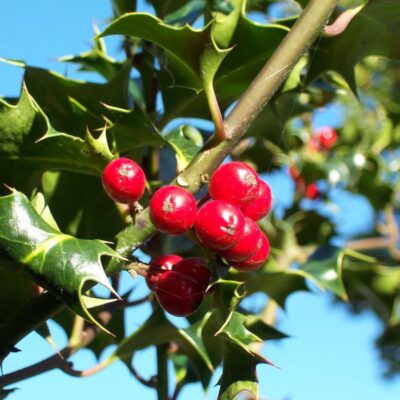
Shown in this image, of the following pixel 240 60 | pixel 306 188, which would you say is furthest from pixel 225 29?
pixel 306 188

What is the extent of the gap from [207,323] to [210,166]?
0.48m

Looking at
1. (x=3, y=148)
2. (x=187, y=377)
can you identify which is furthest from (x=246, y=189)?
(x=187, y=377)

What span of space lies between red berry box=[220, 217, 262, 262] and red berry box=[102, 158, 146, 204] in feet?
0.40

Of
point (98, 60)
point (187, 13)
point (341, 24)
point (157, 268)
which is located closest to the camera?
point (157, 268)

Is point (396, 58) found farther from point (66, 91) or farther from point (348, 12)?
point (66, 91)

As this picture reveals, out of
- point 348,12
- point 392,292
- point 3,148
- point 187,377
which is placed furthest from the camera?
point 392,292

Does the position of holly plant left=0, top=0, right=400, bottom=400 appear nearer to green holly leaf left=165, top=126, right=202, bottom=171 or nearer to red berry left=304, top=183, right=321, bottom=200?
green holly leaf left=165, top=126, right=202, bottom=171

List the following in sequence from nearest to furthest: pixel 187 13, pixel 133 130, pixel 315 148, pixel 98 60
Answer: pixel 133 130 < pixel 98 60 < pixel 187 13 < pixel 315 148

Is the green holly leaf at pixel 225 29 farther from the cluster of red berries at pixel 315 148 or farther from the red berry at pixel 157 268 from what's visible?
the cluster of red berries at pixel 315 148

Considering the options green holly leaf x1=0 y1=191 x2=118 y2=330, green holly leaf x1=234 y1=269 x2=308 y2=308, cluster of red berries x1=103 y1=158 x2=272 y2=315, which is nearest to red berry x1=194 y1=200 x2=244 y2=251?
cluster of red berries x1=103 y1=158 x2=272 y2=315

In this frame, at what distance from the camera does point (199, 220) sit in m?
0.82

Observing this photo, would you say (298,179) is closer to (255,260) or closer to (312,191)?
(312,191)

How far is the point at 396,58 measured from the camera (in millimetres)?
1200

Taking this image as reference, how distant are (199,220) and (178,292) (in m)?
0.08
